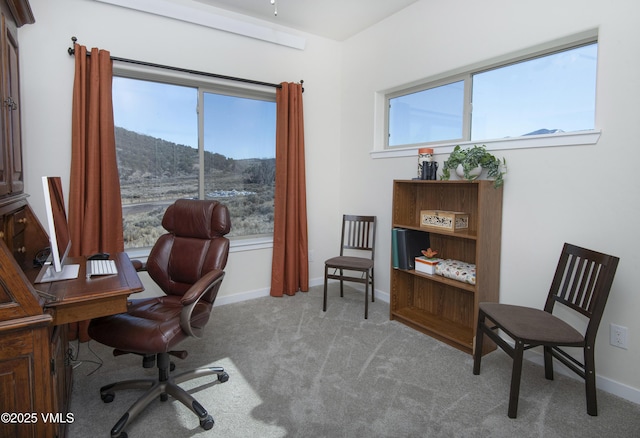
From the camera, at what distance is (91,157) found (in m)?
2.73

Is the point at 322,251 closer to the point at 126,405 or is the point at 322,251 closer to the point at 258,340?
the point at 258,340

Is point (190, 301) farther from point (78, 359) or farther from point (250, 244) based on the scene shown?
point (250, 244)

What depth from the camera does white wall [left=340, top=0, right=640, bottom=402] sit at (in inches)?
80.9

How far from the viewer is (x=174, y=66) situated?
3178 mm

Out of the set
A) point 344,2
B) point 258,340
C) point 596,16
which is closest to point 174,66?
point 344,2

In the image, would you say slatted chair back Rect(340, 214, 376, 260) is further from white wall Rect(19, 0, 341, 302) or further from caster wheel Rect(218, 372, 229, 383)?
caster wheel Rect(218, 372, 229, 383)

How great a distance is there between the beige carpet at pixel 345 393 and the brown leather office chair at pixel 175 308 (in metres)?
0.10

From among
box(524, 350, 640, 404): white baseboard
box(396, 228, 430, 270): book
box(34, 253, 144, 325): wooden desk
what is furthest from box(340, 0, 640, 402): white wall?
box(34, 253, 144, 325): wooden desk

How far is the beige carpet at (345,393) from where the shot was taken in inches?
72.2

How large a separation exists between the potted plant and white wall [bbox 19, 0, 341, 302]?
Result: 177cm

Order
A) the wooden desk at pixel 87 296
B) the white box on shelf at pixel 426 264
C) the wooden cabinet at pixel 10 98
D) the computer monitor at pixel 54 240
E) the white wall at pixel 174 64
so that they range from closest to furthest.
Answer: the wooden desk at pixel 87 296
the computer monitor at pixel 54 240
the wooden cabinet at pixel 10 98
the white wall at pixel 174 64
the white box on shelf at pixel 426 264

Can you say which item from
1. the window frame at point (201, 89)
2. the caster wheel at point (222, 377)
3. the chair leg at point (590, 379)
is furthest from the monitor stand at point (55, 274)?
the chair leg at point (590, 379)

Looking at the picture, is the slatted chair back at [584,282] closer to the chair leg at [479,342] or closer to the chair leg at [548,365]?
the chair leg at [548,365]

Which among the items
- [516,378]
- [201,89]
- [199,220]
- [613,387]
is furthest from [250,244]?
[613,387]
